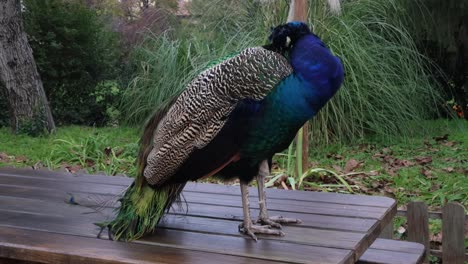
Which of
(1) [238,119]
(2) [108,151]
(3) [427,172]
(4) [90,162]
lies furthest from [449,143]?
(1) [238,119]

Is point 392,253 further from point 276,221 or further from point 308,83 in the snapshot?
point 308,83

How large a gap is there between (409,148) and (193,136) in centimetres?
432

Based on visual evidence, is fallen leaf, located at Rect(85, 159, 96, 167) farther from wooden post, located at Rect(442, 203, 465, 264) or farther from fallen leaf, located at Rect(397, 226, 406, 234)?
wooden post, located at Rect(442, 203, 465, 264)

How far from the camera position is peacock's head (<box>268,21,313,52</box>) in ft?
6.89

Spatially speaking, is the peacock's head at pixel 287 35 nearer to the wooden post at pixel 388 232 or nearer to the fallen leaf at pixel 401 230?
the wooden post at pixel 388 232

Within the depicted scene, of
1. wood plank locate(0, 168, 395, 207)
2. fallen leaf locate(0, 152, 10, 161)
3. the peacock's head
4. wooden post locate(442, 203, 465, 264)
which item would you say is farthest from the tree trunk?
the peacock's head

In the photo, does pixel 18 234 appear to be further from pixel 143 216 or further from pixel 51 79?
pixel 51 79

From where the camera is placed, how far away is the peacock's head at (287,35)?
2.10m

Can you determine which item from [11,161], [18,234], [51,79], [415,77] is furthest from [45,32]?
[18,234]

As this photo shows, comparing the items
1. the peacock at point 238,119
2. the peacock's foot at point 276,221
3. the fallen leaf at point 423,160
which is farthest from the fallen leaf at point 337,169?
the peacock at point 238,119

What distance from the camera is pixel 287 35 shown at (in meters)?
2.11

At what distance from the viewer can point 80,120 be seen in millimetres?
10203

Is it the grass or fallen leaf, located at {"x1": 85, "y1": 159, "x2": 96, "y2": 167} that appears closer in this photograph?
the grass

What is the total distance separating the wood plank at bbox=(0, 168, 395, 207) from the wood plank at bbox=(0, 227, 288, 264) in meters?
0.95
